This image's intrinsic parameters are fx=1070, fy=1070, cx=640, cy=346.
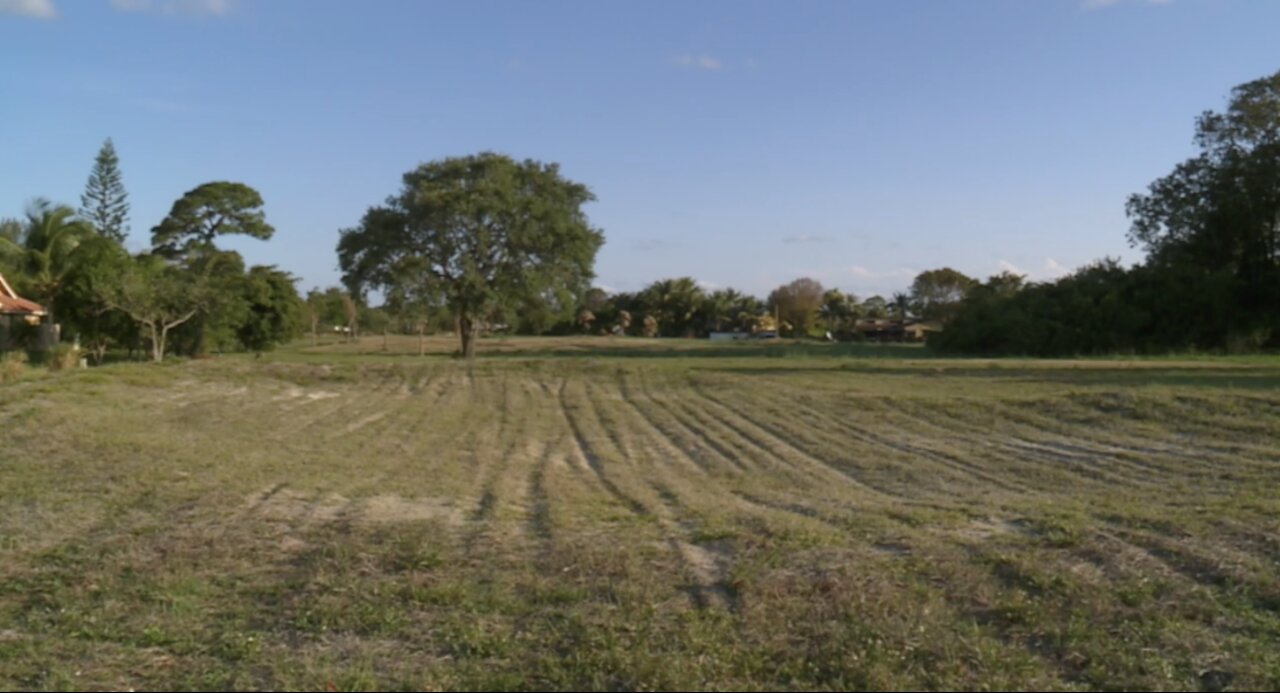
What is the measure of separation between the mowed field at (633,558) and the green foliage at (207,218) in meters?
42.5

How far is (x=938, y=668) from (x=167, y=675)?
11.1 feet

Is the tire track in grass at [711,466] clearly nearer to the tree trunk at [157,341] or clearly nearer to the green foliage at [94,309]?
the tree trunk at [157,341]

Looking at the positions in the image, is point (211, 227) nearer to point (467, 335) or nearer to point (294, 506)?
point (467, 335)

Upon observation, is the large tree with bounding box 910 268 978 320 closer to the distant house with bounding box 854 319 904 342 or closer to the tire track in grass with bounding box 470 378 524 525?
the distant house with bounding box 854 319 904 342

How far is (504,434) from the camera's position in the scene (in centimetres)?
1689

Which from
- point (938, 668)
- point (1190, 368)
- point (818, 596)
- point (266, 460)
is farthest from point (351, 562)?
point (1190, 368)

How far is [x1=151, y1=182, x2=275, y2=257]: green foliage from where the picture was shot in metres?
55.4

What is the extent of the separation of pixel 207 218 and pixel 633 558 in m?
55.1

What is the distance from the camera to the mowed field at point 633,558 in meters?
4.81

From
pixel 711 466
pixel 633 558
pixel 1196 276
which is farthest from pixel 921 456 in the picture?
pixel 1196 276

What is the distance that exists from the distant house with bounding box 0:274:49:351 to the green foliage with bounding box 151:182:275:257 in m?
12.9

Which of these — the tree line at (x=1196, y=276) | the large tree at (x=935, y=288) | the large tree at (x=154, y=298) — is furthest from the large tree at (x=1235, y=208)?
the large tree at (x=935, y=288)

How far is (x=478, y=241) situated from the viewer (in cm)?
4775

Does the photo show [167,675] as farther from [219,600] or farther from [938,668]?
[938,668]
